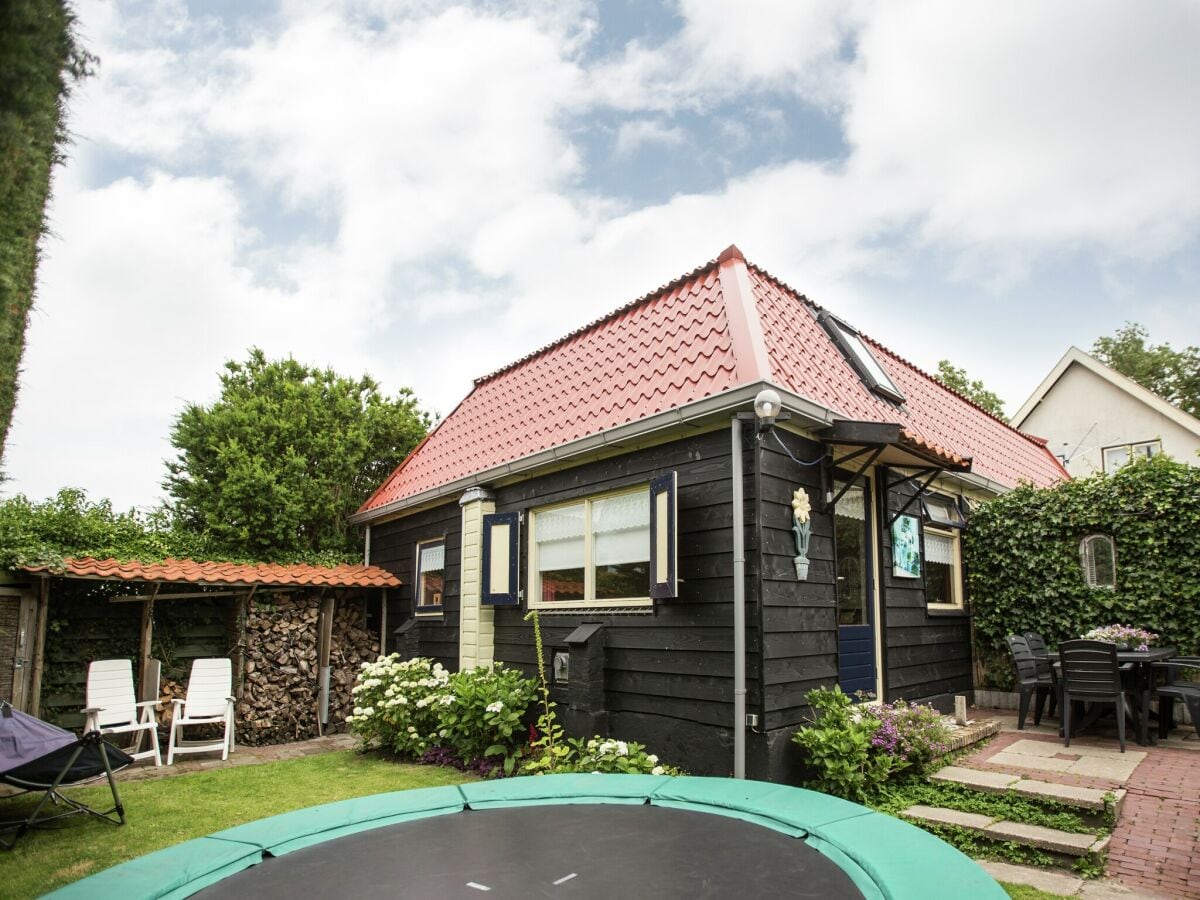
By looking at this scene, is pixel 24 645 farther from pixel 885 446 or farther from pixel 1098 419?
pixel 1098 419

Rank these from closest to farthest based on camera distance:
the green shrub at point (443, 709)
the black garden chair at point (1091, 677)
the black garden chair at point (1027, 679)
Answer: the black garden chair at point (1091, 677)
the green shrub at point (443, 709)
the black garden chair at point (1027, 679)

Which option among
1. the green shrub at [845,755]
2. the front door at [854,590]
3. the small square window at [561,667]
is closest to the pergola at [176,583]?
the small square window at [561,667]

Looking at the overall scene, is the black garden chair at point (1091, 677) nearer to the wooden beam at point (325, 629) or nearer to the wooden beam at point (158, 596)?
the wooden beam at point (325, 629)

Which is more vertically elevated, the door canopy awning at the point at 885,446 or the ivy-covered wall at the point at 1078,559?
the door canopy awning at the point at 885,446

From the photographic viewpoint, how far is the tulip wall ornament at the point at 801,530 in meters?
5.07

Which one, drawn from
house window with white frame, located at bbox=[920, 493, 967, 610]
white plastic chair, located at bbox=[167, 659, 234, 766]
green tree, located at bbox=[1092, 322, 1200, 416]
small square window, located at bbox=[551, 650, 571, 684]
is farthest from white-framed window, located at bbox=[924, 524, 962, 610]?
green tree, located at bbox=[1092, 322, 1200, 416]

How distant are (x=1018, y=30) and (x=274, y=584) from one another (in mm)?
8932

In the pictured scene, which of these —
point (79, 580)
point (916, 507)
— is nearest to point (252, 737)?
point (79, 580)

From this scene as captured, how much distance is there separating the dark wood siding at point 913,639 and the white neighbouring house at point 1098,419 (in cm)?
878

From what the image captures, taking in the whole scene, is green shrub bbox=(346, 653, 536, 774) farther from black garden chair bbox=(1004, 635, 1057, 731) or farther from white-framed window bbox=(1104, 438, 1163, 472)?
white-framed window bbox=(1104, 438, 1163, 472)

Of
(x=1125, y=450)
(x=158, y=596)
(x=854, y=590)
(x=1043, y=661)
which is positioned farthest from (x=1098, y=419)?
(x=158, y=596)

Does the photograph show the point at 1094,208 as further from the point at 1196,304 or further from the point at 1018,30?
the point at 1196,304

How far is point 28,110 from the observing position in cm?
172

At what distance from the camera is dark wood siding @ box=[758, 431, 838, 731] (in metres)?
4.77
